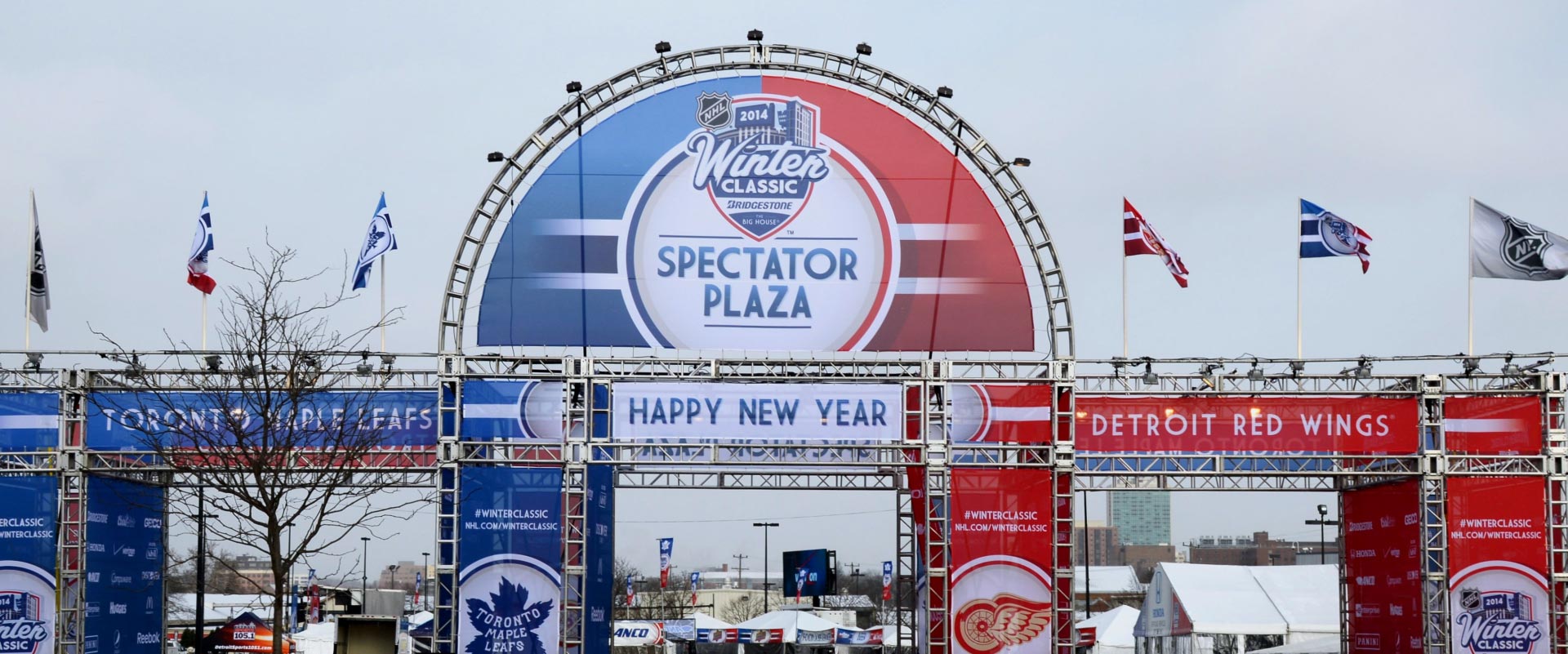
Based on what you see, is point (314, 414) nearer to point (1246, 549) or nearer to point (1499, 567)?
point (1499, 567)

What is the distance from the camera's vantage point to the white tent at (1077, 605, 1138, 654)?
167 ft

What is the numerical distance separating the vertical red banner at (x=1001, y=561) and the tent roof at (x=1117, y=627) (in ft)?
71.4

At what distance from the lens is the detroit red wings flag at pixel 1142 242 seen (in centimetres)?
3080

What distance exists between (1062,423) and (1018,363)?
1375 mm

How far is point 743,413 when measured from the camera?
29.7 m

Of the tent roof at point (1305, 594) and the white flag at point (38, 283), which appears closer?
the white flag at point (38, 283)

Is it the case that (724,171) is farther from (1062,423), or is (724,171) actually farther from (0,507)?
(0,507)

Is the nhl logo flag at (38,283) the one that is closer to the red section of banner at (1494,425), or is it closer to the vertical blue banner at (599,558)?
the vertical blue banner at (599,558)

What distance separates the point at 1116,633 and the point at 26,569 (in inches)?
1331

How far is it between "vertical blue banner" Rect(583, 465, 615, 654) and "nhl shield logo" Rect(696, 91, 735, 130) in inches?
269

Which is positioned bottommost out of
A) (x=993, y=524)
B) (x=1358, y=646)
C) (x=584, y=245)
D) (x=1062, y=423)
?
(x=1358, y=646)

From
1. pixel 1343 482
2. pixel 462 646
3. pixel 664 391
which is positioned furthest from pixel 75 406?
pixel 1343 482

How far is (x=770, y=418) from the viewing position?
2969 cm

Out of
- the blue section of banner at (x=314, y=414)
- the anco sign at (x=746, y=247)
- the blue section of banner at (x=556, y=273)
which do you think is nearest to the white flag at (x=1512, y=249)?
the anco sign at (x=746, y=247)
